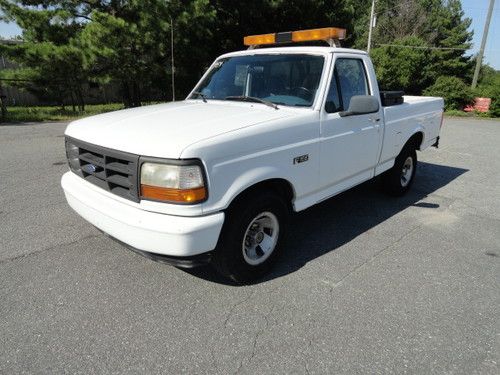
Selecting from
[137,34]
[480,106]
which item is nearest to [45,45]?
[137,34]

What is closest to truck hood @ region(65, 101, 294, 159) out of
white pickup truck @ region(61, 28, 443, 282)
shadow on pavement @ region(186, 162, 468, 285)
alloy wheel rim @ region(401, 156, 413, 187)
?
white pickup truck @ region(61, 28, 443, 282)

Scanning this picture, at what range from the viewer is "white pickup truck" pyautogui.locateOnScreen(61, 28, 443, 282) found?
2.70 metres

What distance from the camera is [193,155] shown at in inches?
102

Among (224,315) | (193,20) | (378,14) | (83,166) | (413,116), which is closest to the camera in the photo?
(224,315)

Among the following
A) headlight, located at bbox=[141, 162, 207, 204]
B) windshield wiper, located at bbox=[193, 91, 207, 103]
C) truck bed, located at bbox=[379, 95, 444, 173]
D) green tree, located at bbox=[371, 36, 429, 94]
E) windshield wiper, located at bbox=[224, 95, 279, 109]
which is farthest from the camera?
green tree, located at bbox=[371, 36, 429, 94]

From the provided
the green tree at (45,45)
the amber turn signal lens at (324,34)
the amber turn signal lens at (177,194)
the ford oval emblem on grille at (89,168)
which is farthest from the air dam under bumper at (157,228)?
the green tree at (45,45)

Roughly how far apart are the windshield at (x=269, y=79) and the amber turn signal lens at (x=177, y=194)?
4.97ft

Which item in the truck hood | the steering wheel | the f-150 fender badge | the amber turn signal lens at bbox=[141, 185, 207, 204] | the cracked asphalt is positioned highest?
the steering wheel

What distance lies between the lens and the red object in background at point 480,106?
20.0 m

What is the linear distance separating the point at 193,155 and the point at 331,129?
5.46 feet

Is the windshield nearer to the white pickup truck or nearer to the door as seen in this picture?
the white pickup truck

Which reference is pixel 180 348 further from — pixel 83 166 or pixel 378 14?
pixel 378 14

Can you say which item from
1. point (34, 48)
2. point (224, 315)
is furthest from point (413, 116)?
point (34, 48)

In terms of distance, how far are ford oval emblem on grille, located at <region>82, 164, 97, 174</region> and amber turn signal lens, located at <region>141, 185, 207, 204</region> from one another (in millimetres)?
711
